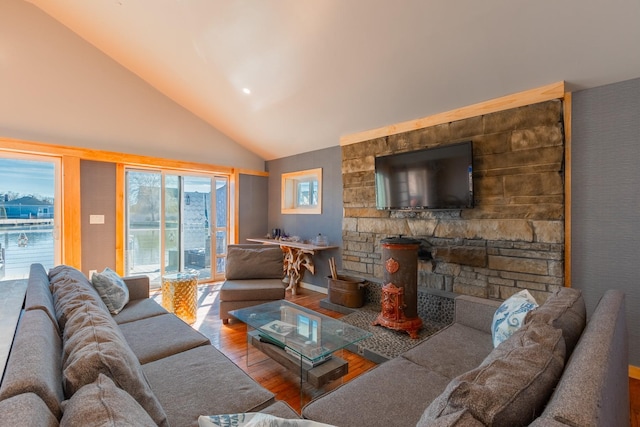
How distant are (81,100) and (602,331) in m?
5.44

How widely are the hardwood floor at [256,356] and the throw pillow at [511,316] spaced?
102 cm

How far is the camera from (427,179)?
3221mm

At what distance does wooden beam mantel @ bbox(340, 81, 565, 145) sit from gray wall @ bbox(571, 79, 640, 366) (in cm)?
22

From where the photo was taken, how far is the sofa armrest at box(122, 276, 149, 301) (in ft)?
9.18

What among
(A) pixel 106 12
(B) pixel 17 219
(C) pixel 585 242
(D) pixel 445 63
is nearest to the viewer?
(C) pixel 585 242

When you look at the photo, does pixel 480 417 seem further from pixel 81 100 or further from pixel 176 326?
pixel 81 100

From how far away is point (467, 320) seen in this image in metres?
2.22

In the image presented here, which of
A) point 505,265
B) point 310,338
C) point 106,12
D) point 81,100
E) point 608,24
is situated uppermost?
point 106,12

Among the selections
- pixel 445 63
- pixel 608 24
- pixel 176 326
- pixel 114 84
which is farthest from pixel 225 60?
pixel 608 24

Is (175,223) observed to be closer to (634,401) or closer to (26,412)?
(26,412)

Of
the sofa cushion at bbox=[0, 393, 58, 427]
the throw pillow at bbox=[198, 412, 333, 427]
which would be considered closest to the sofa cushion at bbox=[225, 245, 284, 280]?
the throw pillow at bbox=[198, 412, 333, 427]

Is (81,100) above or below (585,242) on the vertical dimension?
above

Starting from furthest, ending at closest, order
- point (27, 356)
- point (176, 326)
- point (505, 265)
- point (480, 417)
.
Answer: point (505, 265) → point (176, 326) → point (27, 356) → point (480, 417)

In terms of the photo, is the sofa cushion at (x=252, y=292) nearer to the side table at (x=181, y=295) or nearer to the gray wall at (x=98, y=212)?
the side table at (x=181, y=295)
